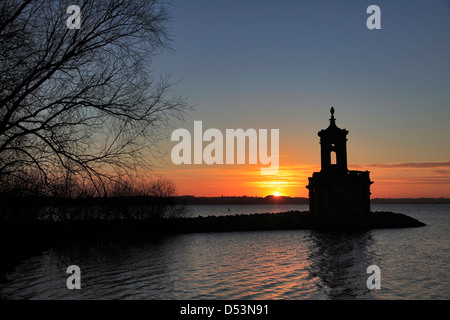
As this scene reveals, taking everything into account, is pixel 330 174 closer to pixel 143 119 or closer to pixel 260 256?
pixel 260 256

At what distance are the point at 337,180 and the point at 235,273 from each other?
3195 cm

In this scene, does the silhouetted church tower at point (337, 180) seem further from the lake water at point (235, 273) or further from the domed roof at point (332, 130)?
the lake water at point (235, 273)

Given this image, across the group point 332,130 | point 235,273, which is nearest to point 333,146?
point 332,130

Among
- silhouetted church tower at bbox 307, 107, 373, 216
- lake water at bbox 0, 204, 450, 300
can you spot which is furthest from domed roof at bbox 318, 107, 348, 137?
lake water at bbox 0, 204, 450, 300

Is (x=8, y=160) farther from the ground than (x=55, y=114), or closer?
closer

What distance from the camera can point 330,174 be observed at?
5209 cm

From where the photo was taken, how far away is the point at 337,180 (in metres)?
51.8

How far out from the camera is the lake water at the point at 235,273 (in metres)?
17.9

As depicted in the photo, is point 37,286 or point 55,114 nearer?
point 55,114

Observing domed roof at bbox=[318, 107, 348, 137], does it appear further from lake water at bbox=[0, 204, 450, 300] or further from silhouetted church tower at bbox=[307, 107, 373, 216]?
lake water at bbox=[0, 204, 450, 300]

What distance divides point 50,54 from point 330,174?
159 feet

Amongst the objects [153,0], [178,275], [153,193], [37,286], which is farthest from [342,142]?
[153,0]

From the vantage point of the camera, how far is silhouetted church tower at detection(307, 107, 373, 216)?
52.0 meters

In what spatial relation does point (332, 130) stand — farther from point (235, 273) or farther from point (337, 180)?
point (235, 273)
